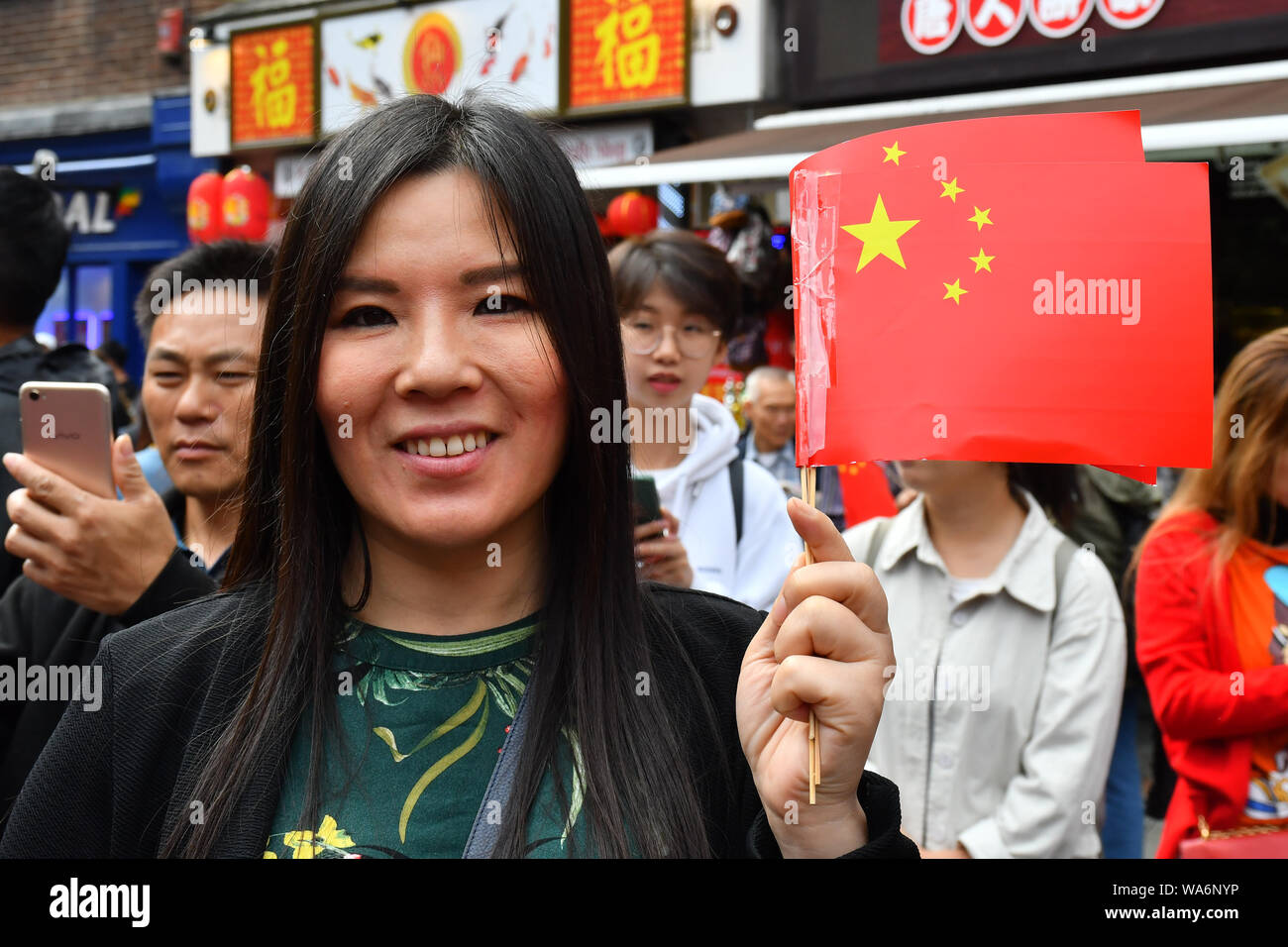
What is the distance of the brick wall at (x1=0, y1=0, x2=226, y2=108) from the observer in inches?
450

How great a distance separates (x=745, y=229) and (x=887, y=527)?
4.13 meters

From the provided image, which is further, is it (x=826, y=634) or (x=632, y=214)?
(x=632, y=214)

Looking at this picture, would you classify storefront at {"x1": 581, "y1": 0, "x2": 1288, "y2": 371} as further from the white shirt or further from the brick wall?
the brick wall

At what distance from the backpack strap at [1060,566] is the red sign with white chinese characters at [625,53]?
5.74 metres

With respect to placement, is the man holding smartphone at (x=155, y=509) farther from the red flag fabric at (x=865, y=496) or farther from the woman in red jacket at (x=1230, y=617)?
the woman in red jacket at (x=1230, y=617)

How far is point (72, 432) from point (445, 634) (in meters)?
1.11

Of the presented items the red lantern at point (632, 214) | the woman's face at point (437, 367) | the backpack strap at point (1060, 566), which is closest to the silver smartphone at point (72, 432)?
the woman's face at point (437, 367)

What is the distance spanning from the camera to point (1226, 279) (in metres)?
6.40

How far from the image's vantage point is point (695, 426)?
133 inches

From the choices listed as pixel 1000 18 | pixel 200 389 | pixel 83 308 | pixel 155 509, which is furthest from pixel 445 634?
pixel 83 308

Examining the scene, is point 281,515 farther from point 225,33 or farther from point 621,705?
point 225,33

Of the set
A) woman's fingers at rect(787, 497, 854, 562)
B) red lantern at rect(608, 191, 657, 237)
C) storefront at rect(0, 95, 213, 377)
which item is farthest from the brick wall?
woman's fingers at rect(787, 497, 854, 562)

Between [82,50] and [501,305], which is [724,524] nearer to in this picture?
[501,305]

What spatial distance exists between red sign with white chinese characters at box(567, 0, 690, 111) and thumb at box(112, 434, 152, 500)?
20.6 ft
